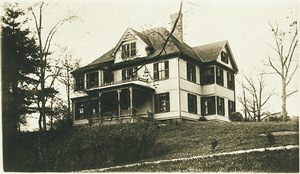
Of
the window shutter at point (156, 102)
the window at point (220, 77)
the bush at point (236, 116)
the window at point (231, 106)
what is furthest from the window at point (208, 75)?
the window shutter at point (156, 102)

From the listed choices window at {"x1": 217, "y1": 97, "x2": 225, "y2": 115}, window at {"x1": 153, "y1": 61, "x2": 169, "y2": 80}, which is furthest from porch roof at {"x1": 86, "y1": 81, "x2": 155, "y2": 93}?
window at {"x1": 217, "y1": 97, "x2": 225, "y2": 115}

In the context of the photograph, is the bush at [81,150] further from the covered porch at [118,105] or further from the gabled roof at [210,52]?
the gabled roof at [210,52]

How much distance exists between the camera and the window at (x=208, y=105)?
29281 mm

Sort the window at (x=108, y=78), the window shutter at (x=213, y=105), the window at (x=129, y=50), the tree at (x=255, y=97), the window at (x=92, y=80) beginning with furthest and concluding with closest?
the window at (x=92, y=80)
the window at (x=108, y=78)
the window shutter at (x=213, y=105)
the window at (x=129, y=50)
the tree at (x=255, y=97)

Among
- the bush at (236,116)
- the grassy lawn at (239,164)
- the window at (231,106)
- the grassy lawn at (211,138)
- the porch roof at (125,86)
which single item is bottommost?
the grassy lawn at (239,164)

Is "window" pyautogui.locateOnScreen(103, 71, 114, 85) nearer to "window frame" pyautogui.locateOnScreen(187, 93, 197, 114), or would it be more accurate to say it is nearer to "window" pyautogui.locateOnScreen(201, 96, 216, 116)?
"window frame" pyautogui.locateOnScreen(187, 93, 197, 114)

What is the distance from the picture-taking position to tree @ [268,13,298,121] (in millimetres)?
15466

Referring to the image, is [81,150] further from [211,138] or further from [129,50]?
[129,50]

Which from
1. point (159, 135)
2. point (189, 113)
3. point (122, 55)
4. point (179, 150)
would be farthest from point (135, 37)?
point (179, 150)

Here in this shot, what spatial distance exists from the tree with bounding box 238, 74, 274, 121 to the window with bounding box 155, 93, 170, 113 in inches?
187

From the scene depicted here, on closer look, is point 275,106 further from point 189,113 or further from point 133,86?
point 133,86

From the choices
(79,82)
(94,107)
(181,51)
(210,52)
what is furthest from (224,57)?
(79,82)

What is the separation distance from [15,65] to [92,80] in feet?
38.4

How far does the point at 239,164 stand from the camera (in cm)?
1417
